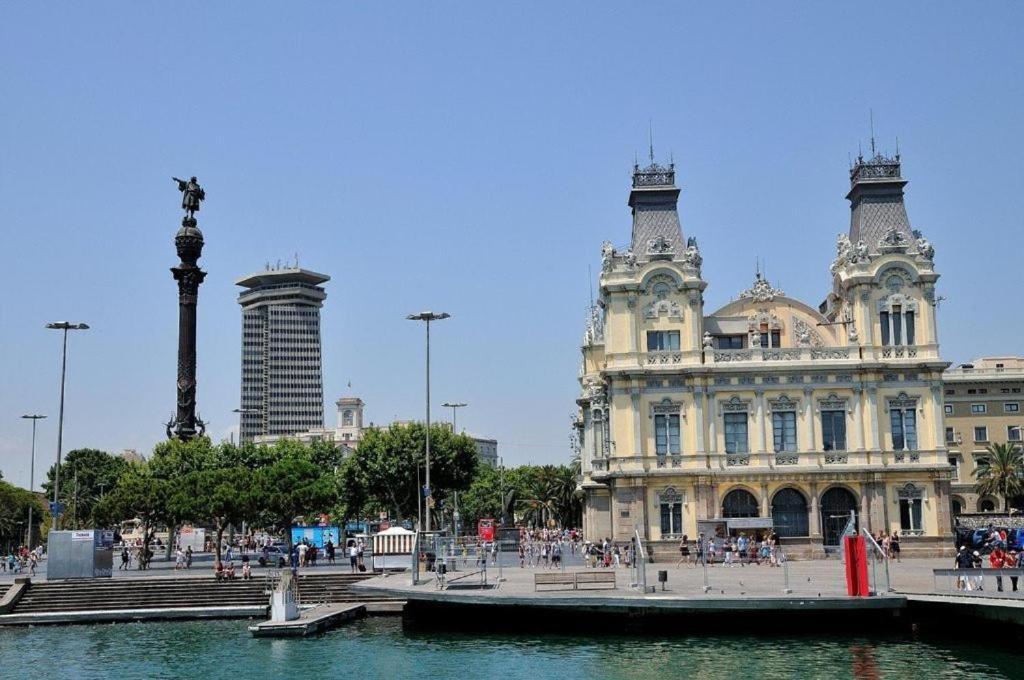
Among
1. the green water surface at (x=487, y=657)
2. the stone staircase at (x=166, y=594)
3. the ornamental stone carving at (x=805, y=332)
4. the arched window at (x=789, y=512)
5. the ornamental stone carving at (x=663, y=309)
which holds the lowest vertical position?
the green water surface at (x=487, y=657)

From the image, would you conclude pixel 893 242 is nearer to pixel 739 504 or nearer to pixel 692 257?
pixel 692 257

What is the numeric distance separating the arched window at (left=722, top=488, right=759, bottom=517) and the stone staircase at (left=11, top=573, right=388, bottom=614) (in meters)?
24.3

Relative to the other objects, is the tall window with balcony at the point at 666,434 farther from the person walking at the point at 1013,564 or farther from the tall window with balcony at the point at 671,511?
the person walking at the point at 1013,564

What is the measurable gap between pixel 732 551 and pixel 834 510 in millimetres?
9109

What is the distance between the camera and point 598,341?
286ft

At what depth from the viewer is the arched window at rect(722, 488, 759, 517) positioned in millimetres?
66000

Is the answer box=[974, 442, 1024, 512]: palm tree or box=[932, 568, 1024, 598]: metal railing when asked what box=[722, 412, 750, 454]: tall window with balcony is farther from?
box=[974, 442, 1024, 512]: palm tree

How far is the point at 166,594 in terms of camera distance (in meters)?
49.2

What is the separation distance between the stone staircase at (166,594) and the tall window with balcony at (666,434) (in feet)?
72.7

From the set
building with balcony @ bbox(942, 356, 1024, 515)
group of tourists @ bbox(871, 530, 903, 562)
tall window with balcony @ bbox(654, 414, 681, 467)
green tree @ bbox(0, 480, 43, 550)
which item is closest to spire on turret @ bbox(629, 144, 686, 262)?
tall window with balcony @ bbox(654, 414, 681, 467)

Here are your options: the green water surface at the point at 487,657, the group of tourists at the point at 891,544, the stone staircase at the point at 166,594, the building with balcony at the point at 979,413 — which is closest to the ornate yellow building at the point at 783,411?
the group of tourists at the point at 891,544

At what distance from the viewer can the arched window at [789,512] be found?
65750mm

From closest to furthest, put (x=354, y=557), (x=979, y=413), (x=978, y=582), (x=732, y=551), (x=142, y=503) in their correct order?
1. (x=978, y=582)
2. (x=354, y=557)
3. (x=732, y=551)
4. (x=142, y=503)
5. (x=979, y=413)

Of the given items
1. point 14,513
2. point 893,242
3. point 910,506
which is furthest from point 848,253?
point 14,513
